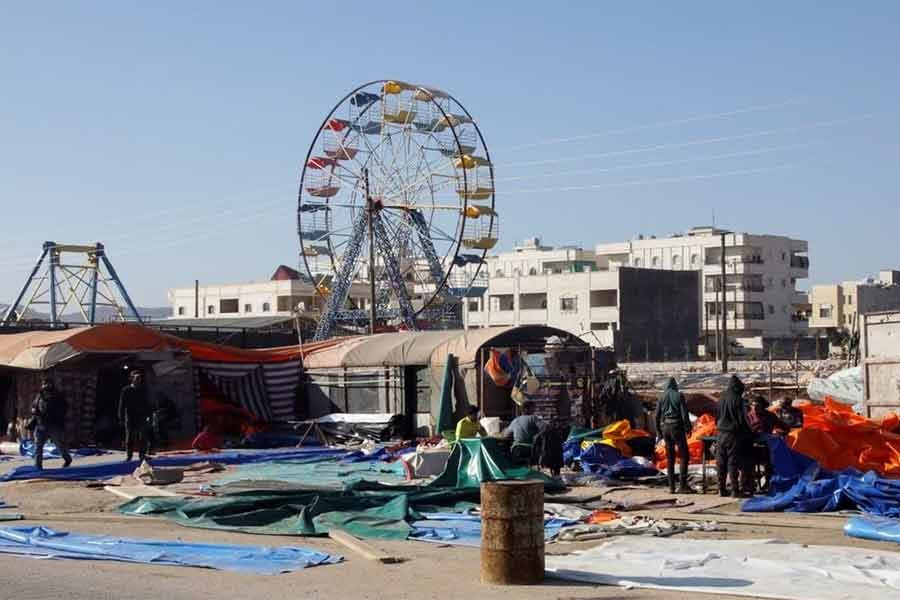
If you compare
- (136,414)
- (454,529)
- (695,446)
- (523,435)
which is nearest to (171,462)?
(136,414)

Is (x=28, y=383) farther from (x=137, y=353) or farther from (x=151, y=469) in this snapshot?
(x=151, y=469)

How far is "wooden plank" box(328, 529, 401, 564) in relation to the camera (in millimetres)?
11016

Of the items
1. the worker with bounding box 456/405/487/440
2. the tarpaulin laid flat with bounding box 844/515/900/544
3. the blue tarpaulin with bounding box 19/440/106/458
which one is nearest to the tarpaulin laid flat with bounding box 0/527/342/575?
the tarpaulin laid flat with bounding box 844/515/900/544

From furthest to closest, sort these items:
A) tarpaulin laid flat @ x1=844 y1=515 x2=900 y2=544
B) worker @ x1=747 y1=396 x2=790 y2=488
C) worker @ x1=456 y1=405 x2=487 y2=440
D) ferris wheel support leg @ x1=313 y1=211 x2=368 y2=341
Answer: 1. ferris wheel support leg @ x1=313 y1=211 x2=368 y2=341
2. worker @ x1=456 y1=405 x2=487 y2=440
3. worker @ x1=747 y1=396 x2=790 y2=488
4. tarpaulin laid flat @ x1=844 y1=515 x2=900 y2=544

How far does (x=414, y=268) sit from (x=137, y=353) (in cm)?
2682

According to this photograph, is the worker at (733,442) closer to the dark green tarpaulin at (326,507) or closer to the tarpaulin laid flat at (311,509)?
the dark green tarpaulin at (326,507)

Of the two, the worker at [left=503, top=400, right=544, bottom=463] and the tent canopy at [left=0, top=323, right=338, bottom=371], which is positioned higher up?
the tent canopy at [left=0, top=323, right=338, bottom=371]

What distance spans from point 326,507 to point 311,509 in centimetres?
28

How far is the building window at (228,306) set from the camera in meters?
94.2

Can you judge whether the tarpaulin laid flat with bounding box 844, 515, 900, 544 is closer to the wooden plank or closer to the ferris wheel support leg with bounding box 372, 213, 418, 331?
the wooden plank

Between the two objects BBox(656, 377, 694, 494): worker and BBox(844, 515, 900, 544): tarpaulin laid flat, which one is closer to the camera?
BBox(844, 515, 900, 544): tarpaulin laid flat

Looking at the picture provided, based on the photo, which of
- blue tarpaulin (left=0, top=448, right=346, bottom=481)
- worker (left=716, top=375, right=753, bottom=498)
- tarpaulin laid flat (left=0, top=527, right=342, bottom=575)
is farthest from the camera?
blue tarpaulin (left=0, top=448, right=346, bottom=481)

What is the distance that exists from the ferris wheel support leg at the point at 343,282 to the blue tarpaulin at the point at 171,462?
27933mm

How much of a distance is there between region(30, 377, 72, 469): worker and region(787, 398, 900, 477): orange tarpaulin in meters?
11.4
